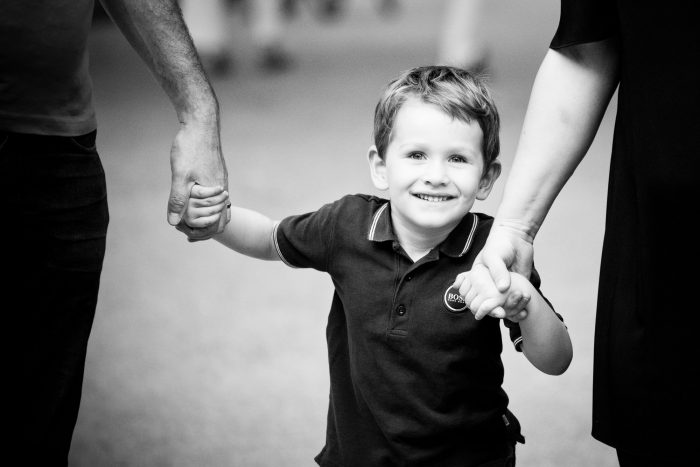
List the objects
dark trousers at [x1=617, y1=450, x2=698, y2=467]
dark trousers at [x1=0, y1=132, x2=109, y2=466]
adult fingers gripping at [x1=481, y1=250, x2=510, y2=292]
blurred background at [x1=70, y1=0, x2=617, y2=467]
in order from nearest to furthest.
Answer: dark trousers at [x1=617, y1=450, x2=698, y2=467] < adult fingers gripping at [x1=481, y1=250, x2=510, y2=292] < dark trousers at [x1=0, y1=132, x2=109, y2=466] < blurred background at [x1=70, y1=0, x2=617, y2=467]

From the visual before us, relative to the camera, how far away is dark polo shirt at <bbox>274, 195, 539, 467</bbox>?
60.1 inches

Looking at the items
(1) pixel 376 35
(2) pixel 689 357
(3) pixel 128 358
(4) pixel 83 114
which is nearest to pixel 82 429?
(3) pixel 128 358

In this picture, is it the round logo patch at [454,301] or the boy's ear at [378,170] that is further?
the boy's ear at [378,170]

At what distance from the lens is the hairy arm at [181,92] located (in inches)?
65.1

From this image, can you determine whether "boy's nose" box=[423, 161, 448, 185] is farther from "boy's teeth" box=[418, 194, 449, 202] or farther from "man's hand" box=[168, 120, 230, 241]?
"man's hand" box=[168, 120, 230, 241]

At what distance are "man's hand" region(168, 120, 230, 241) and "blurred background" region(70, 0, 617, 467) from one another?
91cm

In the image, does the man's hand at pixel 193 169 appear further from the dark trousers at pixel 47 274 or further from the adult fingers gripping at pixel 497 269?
the adult fingers gripping at pixel 497 269

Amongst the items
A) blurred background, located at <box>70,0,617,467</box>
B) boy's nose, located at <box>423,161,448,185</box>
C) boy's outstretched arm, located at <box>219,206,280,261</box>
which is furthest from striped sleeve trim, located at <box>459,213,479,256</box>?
blurred background, located at <box>70,0,617,467</box>

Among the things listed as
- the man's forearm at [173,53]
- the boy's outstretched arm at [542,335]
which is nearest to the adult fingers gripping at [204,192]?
the man's forearm at [173,53]

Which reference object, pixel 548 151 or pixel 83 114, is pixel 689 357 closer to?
pixel 548 151

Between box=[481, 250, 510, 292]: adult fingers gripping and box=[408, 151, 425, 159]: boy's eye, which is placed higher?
box=[408, 151, 425, 159]: boy's eye

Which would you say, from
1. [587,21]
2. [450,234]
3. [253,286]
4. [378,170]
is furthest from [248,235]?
[253,286]

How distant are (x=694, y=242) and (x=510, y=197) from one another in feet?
1.07

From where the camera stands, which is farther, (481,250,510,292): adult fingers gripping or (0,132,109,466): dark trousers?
(0,132,109,466): dark trousers
